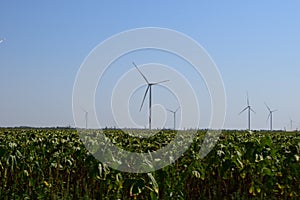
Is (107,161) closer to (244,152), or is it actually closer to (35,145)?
(244,152)

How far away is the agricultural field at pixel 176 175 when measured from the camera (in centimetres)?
1158

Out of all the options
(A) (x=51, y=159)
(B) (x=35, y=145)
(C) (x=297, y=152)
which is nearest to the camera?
(C) (x=297, y=152)

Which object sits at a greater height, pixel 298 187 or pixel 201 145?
pixel 201 145

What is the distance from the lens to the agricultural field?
38.0 ft

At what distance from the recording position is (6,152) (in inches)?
499

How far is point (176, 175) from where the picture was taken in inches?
480

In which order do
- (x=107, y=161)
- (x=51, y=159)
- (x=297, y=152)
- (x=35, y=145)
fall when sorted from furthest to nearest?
(x=35, y=145) < (x=51, y=159) < (x=297, y=152) < (x=107, y=161)

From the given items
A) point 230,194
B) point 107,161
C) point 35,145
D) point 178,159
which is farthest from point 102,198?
point 35,145

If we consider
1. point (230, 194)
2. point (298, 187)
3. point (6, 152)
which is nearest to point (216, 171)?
point (230, 194)

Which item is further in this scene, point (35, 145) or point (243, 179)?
point (35, 145)

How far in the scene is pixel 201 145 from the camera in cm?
1413

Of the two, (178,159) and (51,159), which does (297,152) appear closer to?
(178,159)

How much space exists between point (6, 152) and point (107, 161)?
2570mm

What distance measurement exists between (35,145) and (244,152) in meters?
5.54
